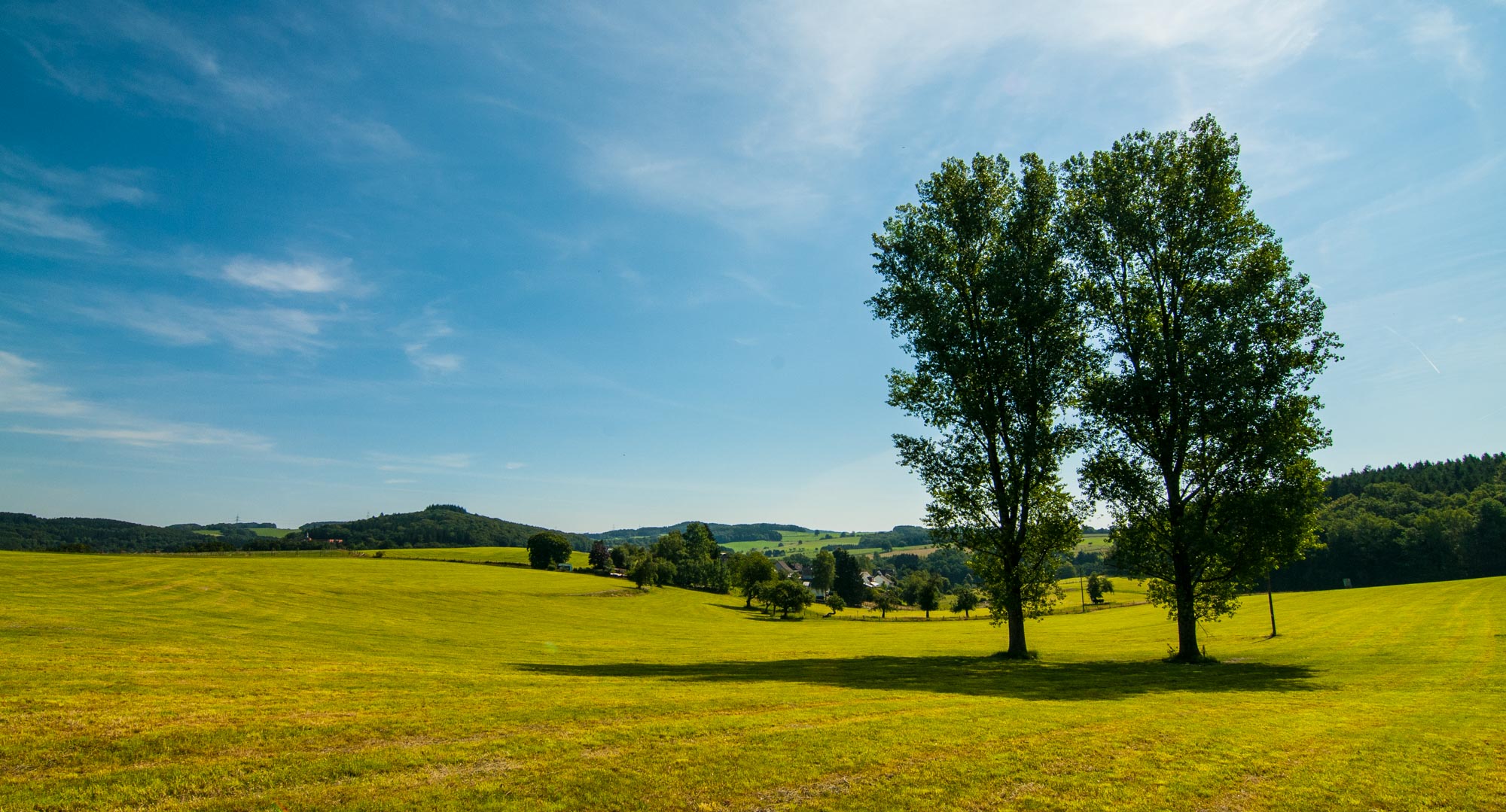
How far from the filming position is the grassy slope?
9086mm

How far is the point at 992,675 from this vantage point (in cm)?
2473

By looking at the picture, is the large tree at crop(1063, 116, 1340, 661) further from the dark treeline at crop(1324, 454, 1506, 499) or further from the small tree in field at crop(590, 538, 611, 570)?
the dark treeline at crop(1324, 454, 1506, 499)

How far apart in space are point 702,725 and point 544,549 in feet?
427

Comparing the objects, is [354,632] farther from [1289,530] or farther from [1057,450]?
[1289,530]

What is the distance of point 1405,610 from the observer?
60.2m

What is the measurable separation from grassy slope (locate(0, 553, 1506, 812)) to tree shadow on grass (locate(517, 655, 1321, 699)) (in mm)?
255

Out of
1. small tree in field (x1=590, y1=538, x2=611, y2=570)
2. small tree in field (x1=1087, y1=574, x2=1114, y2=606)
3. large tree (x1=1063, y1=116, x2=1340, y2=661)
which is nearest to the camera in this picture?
large tree (x1=1063, y1=116, x2=1340, y2=661)

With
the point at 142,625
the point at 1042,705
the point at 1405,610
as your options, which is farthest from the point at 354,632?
the point at 1405,610

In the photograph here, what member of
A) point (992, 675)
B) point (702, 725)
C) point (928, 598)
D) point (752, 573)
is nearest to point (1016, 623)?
point (992, 675)

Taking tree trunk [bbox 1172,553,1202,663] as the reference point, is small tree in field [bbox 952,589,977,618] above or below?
below

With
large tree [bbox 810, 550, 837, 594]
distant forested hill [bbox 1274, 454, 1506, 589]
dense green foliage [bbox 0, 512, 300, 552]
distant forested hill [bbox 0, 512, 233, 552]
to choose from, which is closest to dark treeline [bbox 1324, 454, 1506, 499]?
distant forested hill [bbox 1274, 454, 1506, 589]

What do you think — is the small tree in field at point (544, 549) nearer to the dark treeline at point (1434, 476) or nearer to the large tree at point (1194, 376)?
the large tree at point (1194, 376)

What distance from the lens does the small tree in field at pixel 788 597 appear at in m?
107

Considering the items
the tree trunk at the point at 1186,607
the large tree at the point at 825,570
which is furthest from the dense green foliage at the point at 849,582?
the tree trunk at the point at 1186,607
